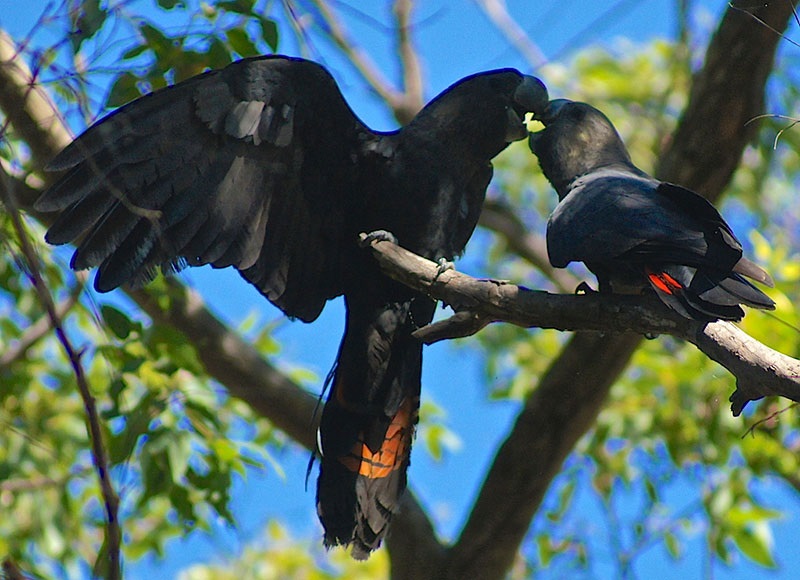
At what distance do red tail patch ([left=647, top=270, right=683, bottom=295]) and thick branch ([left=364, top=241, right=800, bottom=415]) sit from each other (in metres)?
0.09

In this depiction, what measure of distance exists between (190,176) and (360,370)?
806mm

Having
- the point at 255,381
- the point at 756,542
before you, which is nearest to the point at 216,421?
the point at 255,381

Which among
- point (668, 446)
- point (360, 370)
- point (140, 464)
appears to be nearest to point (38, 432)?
point (140, 464)

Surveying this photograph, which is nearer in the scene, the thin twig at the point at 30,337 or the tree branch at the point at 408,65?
the thin twig at the point at 30,337

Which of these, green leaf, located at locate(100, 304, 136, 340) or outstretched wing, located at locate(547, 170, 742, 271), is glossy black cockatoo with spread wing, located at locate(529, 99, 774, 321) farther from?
green leaf, located at locate(100, 304, 136, 340)

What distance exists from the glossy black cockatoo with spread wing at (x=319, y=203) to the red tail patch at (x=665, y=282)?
95cm

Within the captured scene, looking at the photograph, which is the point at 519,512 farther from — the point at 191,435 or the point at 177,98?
the point at 177,98

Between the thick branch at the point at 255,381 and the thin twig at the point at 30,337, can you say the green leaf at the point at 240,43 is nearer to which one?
the thick branch at the point at 255,381

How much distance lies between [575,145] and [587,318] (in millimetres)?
744

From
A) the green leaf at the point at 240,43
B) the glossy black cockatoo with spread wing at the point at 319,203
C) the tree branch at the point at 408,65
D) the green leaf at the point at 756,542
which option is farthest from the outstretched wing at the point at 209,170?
the tree branch at the point at 408,65

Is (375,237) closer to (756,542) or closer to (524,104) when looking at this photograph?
(524,104)

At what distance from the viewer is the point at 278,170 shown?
10.1 ft

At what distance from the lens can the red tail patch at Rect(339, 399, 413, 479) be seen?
3223mm

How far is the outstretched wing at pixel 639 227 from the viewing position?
94.6 inches
